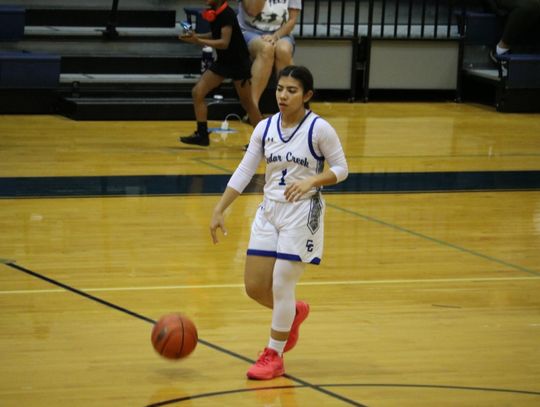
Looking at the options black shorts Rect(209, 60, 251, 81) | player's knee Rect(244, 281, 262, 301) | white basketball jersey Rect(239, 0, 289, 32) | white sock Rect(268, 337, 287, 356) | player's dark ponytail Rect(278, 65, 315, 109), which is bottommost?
white sock Rect(268, 337, 287, 356)

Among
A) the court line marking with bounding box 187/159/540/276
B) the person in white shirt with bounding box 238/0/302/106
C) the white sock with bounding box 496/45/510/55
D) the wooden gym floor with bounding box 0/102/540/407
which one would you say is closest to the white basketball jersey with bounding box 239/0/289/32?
the person in white shirt with bounding box 238/0/302/106

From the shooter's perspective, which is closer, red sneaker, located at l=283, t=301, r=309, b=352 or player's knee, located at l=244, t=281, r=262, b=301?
player's knee, located at l=244, t=281, r=262, b=301

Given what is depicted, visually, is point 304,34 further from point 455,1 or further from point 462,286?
point 462,286

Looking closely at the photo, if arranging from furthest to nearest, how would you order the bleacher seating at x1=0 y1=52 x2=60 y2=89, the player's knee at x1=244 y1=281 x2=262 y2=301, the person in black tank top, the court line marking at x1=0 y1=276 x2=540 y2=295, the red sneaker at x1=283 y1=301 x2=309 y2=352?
1. the bleacher seating at x1=0 y1=52 x2=60 y2=89
2. the person in black tank top
3. the court line marking at x1=0 y1=276 x2=540 y2=295
4. the red sneaker at x1=283 y1=301 x2=309 y2=352
5. the player's knee at x1=244 y1=281 x2=262 y2=301

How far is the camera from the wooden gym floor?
16.4ft

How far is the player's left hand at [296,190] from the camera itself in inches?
189

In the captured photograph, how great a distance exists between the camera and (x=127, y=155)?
1033 cm

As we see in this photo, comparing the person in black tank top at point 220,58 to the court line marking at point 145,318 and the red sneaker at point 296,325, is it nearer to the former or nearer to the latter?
the court line marking at point 145,318

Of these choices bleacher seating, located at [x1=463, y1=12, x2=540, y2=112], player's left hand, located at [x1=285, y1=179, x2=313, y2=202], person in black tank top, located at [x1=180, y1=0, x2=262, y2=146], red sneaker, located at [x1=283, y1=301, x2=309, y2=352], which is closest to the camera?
player's left hand, located at [x1=285, y1=179, x2=313, y2=202]

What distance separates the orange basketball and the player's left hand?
73cm

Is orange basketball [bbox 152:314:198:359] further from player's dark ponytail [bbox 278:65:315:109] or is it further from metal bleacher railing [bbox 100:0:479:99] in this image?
metal bleacher railing [bbox 100:0:479:99]

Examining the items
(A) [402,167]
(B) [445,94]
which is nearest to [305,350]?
(A) [402,167]

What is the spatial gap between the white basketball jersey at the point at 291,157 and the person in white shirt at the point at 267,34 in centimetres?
640

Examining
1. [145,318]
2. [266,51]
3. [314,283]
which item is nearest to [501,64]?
[266,51]
